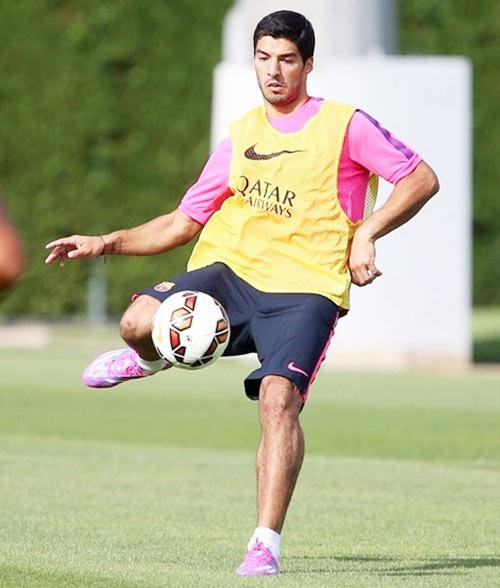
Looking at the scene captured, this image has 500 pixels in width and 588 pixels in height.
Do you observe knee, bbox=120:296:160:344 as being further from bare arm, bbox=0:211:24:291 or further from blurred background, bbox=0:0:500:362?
blurred background, bbox=0:0:500:362

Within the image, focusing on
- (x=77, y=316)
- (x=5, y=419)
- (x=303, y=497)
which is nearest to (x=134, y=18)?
(x=77, y=316)

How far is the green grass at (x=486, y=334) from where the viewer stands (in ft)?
81.5

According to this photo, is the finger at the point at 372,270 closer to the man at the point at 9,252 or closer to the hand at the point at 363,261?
the hand at the point at 363,261

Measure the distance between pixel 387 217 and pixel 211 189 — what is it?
86 cm

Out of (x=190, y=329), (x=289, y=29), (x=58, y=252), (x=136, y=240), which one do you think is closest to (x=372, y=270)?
(x=190, y=329)

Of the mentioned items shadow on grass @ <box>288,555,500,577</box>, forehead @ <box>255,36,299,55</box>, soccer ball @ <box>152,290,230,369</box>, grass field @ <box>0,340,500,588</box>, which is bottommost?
grass field @ <box>0,340,500,588</box>

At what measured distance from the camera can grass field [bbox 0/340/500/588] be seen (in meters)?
7.45

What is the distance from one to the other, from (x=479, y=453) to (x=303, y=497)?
3125mm

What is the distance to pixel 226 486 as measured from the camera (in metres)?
10.8

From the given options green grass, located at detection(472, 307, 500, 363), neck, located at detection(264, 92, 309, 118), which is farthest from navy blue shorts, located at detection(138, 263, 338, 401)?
green grass, located at detection(472, 307, 500, 363)

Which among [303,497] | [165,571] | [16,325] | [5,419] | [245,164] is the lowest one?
[16,325]

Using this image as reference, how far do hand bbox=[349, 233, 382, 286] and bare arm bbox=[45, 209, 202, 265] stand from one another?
879mm

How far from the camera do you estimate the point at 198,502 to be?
390 inches

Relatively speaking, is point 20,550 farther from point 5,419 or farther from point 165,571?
point 5,419
